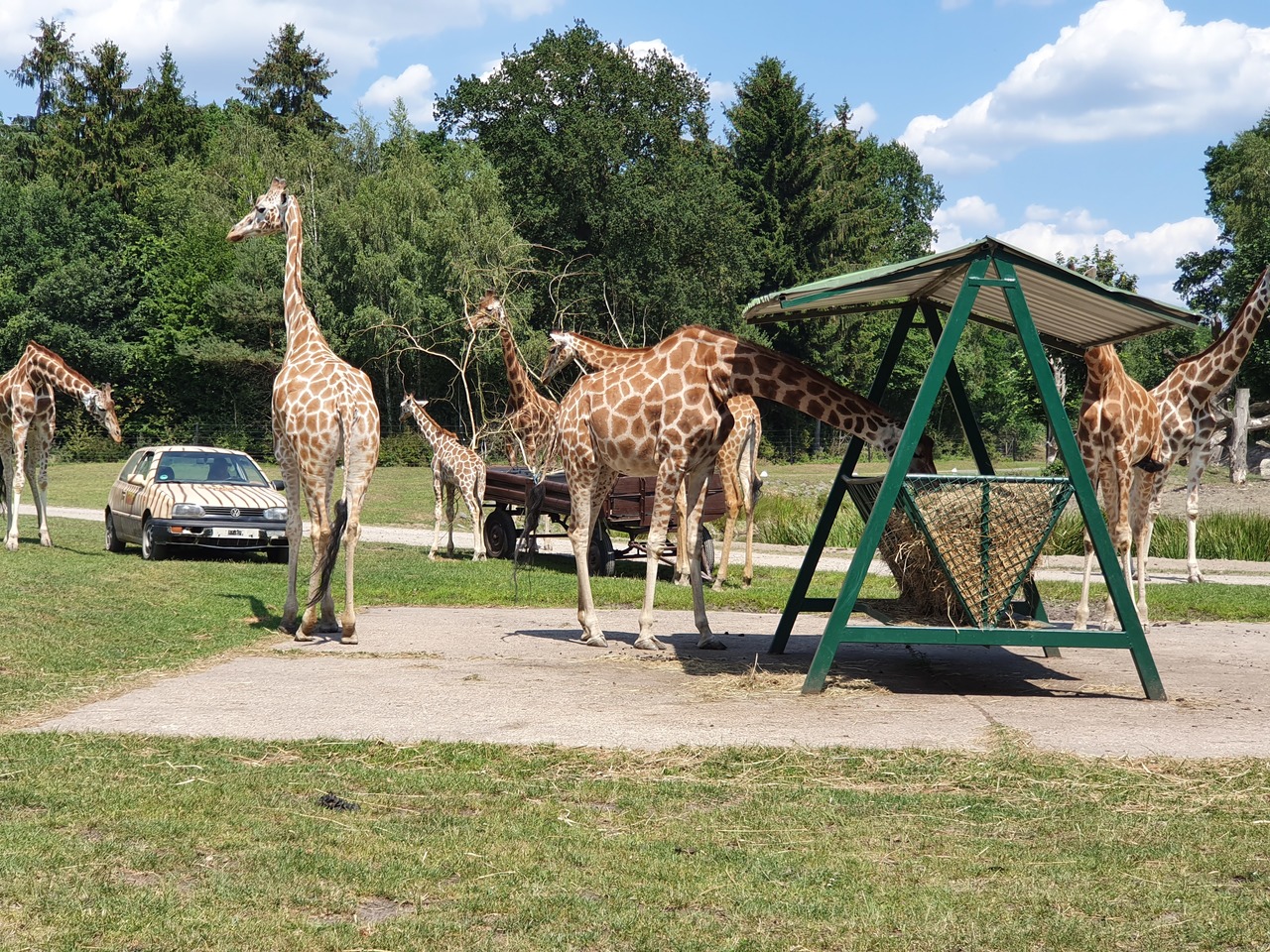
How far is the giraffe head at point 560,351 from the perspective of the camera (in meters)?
13.2

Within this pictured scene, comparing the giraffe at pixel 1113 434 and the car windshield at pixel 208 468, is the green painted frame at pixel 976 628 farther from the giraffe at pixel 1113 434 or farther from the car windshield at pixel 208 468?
the car windshield at pixel 208 468

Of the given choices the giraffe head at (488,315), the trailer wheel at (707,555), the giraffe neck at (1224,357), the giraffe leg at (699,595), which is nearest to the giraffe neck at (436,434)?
the giraffe head at (488,315)

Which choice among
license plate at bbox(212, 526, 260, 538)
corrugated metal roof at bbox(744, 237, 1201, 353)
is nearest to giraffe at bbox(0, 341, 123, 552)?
license plate at bbox(212, 526, 260, 538)

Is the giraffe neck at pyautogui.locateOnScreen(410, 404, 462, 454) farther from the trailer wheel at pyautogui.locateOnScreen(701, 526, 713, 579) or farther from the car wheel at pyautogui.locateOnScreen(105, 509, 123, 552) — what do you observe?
the car wheel at pyautogui.locateOnScreen(105, 509, 123, 552)

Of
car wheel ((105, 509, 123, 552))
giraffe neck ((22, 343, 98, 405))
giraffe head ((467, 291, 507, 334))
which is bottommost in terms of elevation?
car wheel ((105, 509, 123, 552))

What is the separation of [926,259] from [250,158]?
53.6 metres

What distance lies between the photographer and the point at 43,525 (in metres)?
18.8

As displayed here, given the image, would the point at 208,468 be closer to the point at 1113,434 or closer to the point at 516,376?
the point at 516,376

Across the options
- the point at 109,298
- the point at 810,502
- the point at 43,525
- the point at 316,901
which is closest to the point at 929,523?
the point at 316,901

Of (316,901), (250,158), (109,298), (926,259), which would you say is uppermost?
(250,158)

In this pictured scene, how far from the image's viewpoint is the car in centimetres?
1755

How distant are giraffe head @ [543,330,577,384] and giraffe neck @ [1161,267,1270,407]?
6251 millimetres

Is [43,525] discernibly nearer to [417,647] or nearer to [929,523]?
[417,647]

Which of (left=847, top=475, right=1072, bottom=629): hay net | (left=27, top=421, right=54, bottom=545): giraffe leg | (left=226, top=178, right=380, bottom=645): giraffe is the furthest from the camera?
(left=27, top=421, right=54, bottom=545): giraffe leg
